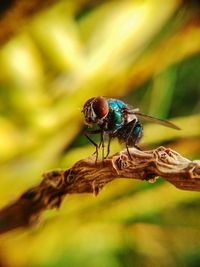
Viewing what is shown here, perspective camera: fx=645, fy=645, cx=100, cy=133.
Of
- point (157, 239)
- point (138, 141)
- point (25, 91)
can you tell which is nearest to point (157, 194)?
point (157, 239)

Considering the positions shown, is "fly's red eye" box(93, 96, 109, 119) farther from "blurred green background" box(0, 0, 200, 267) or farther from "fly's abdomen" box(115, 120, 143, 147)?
"blurred green background" box(0, 0, 200, 267)

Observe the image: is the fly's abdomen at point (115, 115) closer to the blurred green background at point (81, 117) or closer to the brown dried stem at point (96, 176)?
the brown dried stem at point (96, 176)

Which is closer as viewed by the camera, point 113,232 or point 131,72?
point 113,232

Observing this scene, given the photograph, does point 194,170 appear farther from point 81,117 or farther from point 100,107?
point 81,117

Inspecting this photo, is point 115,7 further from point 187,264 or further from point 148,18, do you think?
point 187,264

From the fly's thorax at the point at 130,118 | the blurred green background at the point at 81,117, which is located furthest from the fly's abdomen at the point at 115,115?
the blurred green background at the point at 81,117
